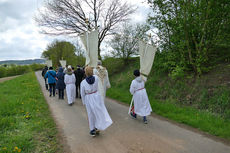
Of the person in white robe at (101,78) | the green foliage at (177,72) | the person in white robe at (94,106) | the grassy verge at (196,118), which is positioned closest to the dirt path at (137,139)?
the person in white robe at (94,106)

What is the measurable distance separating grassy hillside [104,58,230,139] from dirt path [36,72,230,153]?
2.59 feet

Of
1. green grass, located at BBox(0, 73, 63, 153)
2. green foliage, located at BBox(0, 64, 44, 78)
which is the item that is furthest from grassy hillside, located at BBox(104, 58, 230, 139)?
green foliage, located at BBox(0, 64, 44, 78)

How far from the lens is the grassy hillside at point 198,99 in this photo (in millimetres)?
5309

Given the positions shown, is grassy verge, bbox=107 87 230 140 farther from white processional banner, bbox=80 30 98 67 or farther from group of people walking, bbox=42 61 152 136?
white processional banner, bbox=80 30 98 67

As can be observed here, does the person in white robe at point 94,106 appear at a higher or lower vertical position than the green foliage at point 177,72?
lower

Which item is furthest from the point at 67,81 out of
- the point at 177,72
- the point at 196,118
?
the point at 196,118

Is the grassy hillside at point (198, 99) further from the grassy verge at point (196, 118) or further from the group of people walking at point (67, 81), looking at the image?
the group of people walking at point (67, 81)

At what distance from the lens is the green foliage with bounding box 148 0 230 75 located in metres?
7.12

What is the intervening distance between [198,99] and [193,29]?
3.49 metres

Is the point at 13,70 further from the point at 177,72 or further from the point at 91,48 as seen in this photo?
the point at 177,72

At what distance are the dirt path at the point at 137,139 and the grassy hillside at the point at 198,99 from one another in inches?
31.0

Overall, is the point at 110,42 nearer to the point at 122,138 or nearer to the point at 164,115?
the point at 164,115

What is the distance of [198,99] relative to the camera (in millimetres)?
7055

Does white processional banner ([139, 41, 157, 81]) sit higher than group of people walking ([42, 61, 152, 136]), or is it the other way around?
white processional banner ([139, 41, 157, 81])
